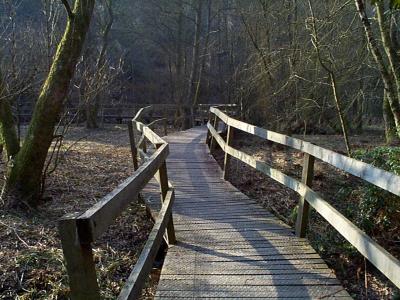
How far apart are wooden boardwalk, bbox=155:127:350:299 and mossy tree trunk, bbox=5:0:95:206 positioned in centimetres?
232

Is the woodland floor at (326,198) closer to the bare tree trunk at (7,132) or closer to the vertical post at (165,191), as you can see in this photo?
the vertical post at (165,191)

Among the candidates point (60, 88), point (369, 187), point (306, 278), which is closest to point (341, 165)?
point (306, 278)

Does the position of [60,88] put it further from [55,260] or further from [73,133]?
[73,133]

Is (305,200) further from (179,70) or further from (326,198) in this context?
(179,70)

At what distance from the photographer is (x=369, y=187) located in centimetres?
663

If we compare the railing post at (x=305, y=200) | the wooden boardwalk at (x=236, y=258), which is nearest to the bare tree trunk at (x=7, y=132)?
the wooden boardwalk at (x=236, y=258)

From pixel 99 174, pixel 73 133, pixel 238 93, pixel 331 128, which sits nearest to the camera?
pixel 99 174

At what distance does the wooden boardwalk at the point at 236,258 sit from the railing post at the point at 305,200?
0.40ft

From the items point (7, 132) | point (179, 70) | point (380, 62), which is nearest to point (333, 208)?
point (380, 62)

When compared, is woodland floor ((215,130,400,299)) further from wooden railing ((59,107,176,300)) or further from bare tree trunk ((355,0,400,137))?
wooden railing ((59,107,176,300))

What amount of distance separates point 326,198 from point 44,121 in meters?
5.29

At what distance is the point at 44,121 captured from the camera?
6.72 m

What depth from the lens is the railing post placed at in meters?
4.56

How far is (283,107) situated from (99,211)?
12.9 m
